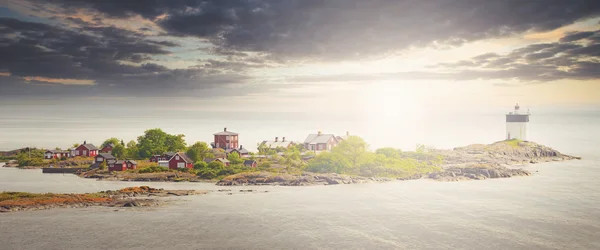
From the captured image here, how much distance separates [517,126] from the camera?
85.2 metres

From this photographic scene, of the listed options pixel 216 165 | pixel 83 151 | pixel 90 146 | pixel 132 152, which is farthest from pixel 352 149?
pixel 90 146

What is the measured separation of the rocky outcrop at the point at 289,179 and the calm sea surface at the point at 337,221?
321 cm

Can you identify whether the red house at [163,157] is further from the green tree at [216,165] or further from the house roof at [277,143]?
the house roof at [277,143]

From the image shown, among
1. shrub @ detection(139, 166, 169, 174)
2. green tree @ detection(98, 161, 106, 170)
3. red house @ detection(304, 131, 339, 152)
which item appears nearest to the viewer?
shrub @ detection(139, 166, 169, 174)

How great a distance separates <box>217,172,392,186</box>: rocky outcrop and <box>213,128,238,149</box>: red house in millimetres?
32967

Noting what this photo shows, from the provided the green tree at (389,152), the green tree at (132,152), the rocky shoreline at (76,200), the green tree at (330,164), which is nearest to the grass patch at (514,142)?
the green tree at (389,152)

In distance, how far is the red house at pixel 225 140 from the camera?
82.1 metres

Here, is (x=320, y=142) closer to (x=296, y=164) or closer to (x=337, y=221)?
(x=296, y=164)

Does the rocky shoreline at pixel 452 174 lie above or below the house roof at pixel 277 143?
below

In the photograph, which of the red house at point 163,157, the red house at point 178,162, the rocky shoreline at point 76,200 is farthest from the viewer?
the red house at point 163,157

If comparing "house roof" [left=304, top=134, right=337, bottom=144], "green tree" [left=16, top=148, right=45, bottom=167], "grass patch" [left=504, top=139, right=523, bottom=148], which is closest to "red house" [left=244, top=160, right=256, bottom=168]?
"house roof" [left=304, top=134, right=337, bottom=144]

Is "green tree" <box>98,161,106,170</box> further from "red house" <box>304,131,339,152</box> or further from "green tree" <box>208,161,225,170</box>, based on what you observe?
"red house" <box>304,131,339,152</box>

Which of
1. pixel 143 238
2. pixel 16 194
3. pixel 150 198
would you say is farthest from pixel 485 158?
pixel 16 194

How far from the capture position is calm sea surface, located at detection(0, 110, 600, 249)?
81.0 ft
